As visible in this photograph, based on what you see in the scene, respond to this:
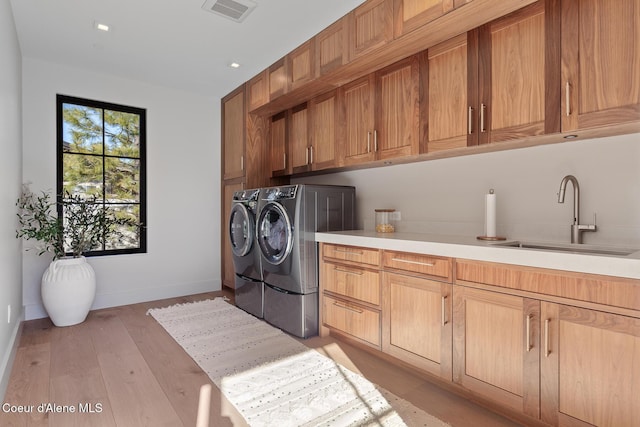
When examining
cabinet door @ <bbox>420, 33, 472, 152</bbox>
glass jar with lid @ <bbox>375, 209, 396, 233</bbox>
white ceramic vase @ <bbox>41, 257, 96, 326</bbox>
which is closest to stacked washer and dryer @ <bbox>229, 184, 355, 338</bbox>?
glass jar with lid @ <bbox>375, 209, 396, 233</bbox>

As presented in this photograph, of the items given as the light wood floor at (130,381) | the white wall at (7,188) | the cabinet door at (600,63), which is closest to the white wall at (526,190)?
the cabinet door at (600,63)

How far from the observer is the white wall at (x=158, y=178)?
10.8 feet

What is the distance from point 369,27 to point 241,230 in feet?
7.20

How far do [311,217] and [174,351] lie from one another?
1449 millimetres

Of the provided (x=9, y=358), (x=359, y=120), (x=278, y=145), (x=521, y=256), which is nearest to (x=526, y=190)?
(x=521, y=256)

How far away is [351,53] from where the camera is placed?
245cm

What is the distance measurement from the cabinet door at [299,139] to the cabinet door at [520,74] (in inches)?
67.7

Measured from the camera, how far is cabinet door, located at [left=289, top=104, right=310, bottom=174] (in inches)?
131

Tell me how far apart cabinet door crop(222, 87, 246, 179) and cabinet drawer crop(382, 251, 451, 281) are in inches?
90.7

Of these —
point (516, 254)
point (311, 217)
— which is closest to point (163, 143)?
point (311, 217)

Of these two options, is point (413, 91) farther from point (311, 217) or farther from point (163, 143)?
point (163, 143)

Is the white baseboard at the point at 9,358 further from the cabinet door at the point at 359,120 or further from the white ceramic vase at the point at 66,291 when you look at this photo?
the cabinet door at the point at 359,120

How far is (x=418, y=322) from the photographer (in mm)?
2043

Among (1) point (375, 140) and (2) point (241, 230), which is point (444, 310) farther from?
(2) point (241, 230)
